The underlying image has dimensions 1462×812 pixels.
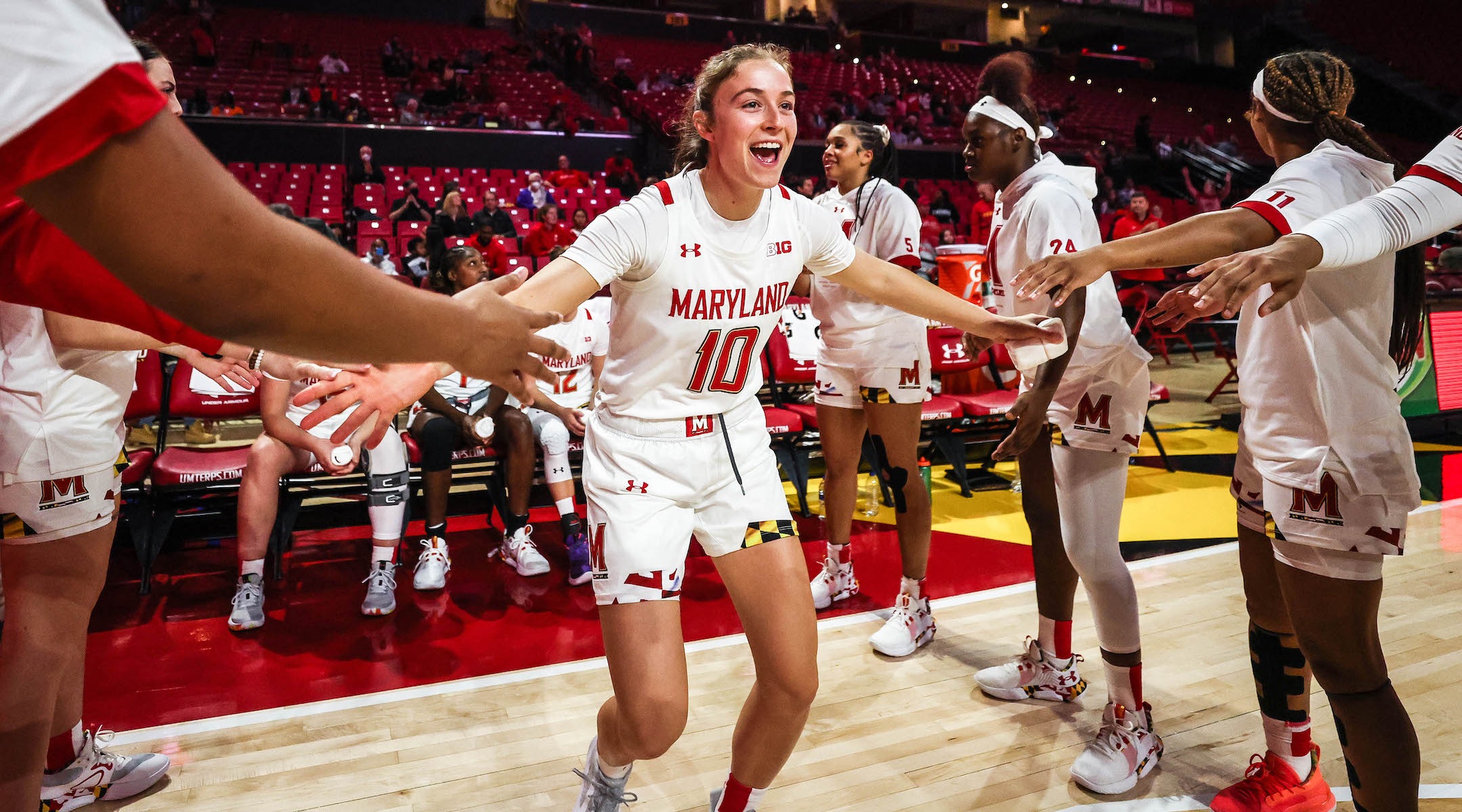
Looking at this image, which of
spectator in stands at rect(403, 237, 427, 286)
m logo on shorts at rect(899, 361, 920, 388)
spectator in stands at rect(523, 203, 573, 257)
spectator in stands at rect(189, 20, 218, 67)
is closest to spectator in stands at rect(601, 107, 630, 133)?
spectator in stands at rect(523, 203, 573, 257)

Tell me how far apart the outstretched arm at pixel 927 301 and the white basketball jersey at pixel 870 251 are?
142 centimetres

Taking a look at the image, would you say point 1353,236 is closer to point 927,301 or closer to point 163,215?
point 927,301

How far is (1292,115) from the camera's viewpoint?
202 cm

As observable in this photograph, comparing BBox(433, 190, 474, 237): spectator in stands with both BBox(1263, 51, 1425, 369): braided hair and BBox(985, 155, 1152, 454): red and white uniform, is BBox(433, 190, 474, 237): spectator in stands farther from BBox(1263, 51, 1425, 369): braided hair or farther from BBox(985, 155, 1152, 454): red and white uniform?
BBox(1263, 51, 1425, 369): braided hair

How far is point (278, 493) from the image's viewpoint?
4207 mm

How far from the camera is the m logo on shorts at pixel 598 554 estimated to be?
204 centimetres

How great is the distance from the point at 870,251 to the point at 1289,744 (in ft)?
7.89

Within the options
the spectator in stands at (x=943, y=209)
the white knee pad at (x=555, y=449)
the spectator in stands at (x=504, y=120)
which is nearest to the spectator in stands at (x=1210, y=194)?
the spectator in stands at (x=943, y=209)

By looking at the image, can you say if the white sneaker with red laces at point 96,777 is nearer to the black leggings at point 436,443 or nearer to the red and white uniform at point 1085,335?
the black leggings at point 436,443

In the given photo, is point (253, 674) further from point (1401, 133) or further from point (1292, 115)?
point (1401, 133)

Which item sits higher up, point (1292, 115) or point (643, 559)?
point (1292, 115)

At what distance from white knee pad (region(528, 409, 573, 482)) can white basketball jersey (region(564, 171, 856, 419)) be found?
2563mm

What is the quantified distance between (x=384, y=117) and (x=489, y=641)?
13139 millimetres

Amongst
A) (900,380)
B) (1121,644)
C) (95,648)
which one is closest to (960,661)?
(1121,644)
